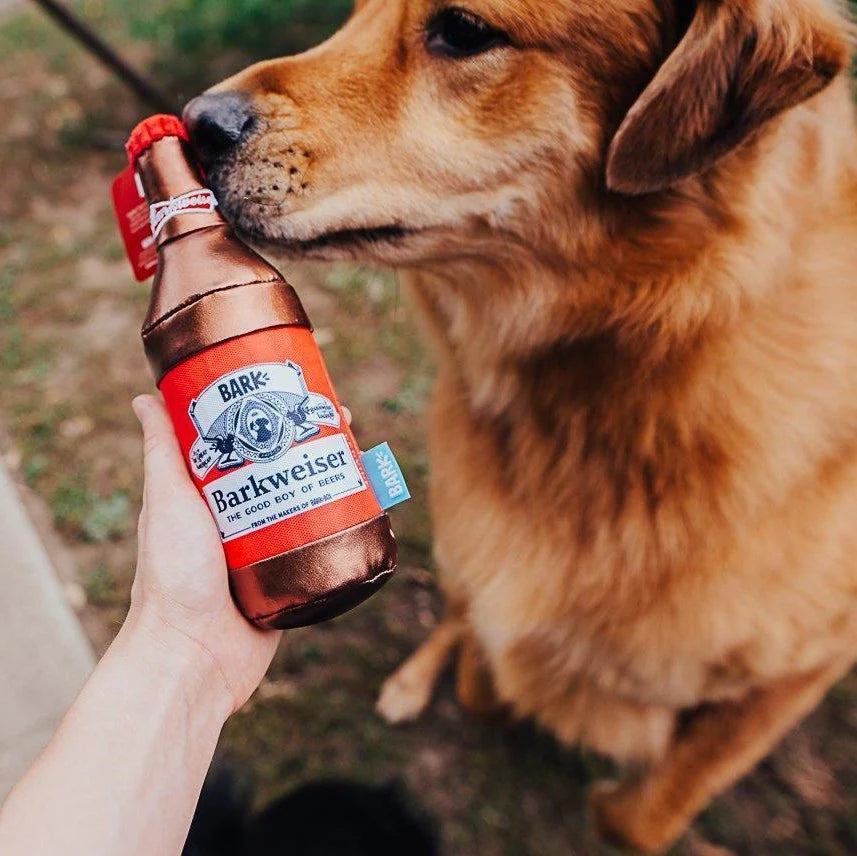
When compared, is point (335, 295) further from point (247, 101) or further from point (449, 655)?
point (247, 101)

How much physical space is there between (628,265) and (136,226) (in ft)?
3.09

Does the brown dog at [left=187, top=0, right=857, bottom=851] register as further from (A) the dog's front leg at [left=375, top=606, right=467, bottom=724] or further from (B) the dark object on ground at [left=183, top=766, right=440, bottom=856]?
(A) the dog's front leg at [left=375, top=606, right=467, bottom=724]

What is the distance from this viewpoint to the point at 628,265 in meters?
1.53

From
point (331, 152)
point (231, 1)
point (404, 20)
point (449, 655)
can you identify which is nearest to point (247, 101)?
point (331, 152)

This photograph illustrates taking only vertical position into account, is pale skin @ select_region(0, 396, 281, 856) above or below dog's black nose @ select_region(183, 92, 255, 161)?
below

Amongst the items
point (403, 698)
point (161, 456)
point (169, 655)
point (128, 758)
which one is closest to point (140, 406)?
point (161, 456)

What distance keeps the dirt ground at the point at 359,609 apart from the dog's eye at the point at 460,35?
1919 mm

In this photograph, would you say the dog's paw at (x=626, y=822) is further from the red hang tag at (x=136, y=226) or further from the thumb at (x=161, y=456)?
the red hang tag at (x=136, y=226)

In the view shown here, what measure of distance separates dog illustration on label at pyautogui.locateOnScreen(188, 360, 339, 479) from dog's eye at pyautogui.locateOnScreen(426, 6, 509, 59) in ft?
2.34

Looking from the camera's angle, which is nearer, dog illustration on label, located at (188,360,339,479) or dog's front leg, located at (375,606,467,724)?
dog illustration on label, located at (188,360,339,479)

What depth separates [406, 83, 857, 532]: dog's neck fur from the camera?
4.89 ft

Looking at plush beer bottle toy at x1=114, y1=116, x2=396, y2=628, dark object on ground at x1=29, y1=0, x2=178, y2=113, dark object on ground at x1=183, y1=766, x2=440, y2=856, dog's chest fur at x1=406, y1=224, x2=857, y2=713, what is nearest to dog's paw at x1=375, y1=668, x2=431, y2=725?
dark object on ground at x1=183, y1=766, x2=440, y2=856

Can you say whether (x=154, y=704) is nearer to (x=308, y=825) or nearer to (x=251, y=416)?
(x=251, y=416)

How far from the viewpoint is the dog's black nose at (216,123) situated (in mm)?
1455
